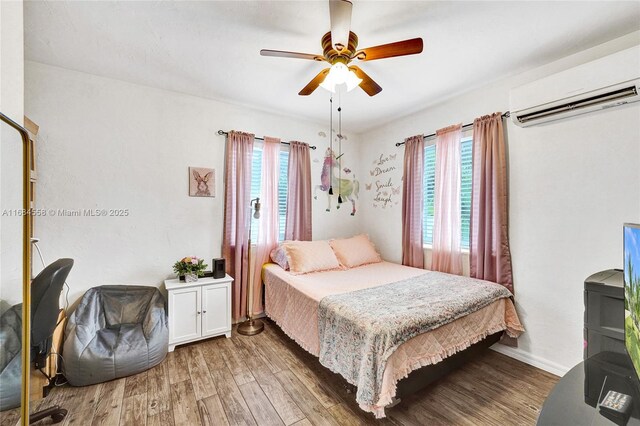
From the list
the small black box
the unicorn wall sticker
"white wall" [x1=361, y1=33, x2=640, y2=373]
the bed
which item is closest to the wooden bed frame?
the bed

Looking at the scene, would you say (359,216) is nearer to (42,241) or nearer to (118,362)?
(118,362)

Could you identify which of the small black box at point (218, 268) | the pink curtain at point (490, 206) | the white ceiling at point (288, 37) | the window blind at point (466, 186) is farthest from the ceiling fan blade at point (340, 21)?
the small black box at point (218, 268)

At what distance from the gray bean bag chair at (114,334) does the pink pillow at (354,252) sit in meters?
1.92

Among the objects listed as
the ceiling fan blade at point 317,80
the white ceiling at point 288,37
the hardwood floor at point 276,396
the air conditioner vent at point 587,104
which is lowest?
the hardwood floor at point 276,396

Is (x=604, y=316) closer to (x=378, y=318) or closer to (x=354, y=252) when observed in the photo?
(x=378, y=318)

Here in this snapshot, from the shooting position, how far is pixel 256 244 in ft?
10.2

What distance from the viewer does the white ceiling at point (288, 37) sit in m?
1.58

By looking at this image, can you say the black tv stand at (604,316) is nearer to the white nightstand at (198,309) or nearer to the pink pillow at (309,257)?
Answer: the pink pillow at (309,257)

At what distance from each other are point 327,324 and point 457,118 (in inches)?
96.0

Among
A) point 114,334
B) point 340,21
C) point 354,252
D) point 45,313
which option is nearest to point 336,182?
point 354,252

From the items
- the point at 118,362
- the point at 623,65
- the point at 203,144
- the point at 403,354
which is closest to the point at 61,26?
the point at 203,144

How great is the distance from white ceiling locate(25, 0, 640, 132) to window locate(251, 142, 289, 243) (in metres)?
0.83

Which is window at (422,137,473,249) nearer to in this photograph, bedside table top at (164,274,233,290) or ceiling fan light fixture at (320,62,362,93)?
ceiling fan light fixture at (320,62,362,93)

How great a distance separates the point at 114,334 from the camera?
85.9 inches
